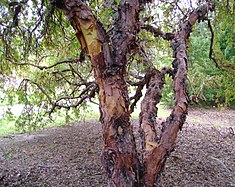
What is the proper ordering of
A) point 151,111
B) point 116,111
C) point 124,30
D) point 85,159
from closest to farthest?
1. point 116,111
2. point 124,30
3. point 151,111
4. point 85,159

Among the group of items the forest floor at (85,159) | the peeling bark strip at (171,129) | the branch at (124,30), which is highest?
the branch at (124,30)

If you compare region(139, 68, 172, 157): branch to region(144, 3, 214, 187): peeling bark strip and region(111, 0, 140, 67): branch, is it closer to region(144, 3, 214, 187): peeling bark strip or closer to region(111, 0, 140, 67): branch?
region(144, 3, 214, 187): peeling bark strip

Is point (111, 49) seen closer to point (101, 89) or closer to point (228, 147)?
point (101, 89)

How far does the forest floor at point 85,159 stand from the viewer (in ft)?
9.59

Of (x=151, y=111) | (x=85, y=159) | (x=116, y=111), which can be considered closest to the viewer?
(x=116, y=111)

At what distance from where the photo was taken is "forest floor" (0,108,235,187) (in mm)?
2924

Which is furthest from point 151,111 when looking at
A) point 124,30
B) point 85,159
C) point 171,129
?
point 85,159

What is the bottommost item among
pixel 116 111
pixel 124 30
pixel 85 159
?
pixel 85 159

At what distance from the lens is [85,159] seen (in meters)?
3.69

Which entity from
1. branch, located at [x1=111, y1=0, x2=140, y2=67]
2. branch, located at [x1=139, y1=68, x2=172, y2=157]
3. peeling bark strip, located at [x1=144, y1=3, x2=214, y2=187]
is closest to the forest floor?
branch, located at [x1=139, y1=68, x2=172, y2=157]

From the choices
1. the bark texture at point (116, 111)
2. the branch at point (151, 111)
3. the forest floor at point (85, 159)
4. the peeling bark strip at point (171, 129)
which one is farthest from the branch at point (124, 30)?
the forest floor at point (85, 159)

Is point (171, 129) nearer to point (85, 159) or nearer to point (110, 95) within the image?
point (110, 95)

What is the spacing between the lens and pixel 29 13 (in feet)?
9.93

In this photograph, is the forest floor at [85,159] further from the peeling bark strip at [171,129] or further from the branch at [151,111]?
the peeling bark strip at [171,129]
